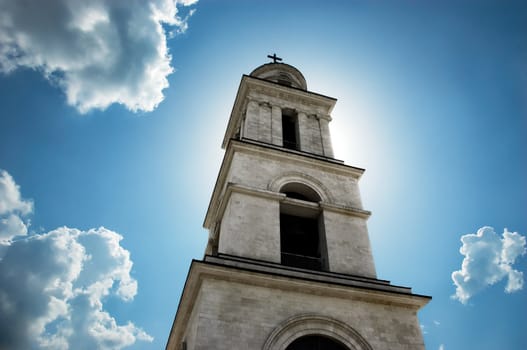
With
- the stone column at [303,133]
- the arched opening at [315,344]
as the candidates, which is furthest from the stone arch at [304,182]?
the arched opening at [315,344]

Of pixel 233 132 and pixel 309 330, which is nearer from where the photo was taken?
pixel 309 330

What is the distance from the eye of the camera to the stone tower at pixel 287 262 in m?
12.9

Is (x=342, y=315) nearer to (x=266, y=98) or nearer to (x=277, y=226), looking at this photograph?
(x=277, y=226)

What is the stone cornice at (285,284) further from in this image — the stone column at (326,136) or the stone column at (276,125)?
the stone column at (276,125)

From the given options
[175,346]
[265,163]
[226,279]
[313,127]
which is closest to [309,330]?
[226,279]

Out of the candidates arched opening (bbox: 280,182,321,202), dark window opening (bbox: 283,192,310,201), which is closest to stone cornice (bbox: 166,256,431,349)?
arched opening (bbox: 280,182,321,202)

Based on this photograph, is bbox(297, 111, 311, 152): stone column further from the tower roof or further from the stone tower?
the tower roof

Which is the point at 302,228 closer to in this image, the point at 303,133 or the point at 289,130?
the point at 303,133

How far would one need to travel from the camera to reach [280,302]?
13.4m

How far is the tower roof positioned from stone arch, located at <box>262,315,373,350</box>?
17971mm

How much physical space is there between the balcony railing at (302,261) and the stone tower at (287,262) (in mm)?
40

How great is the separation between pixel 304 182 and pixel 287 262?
3.99 m

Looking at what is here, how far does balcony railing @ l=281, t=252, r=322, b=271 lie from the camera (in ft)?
53.4

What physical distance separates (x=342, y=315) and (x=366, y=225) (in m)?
5.02
